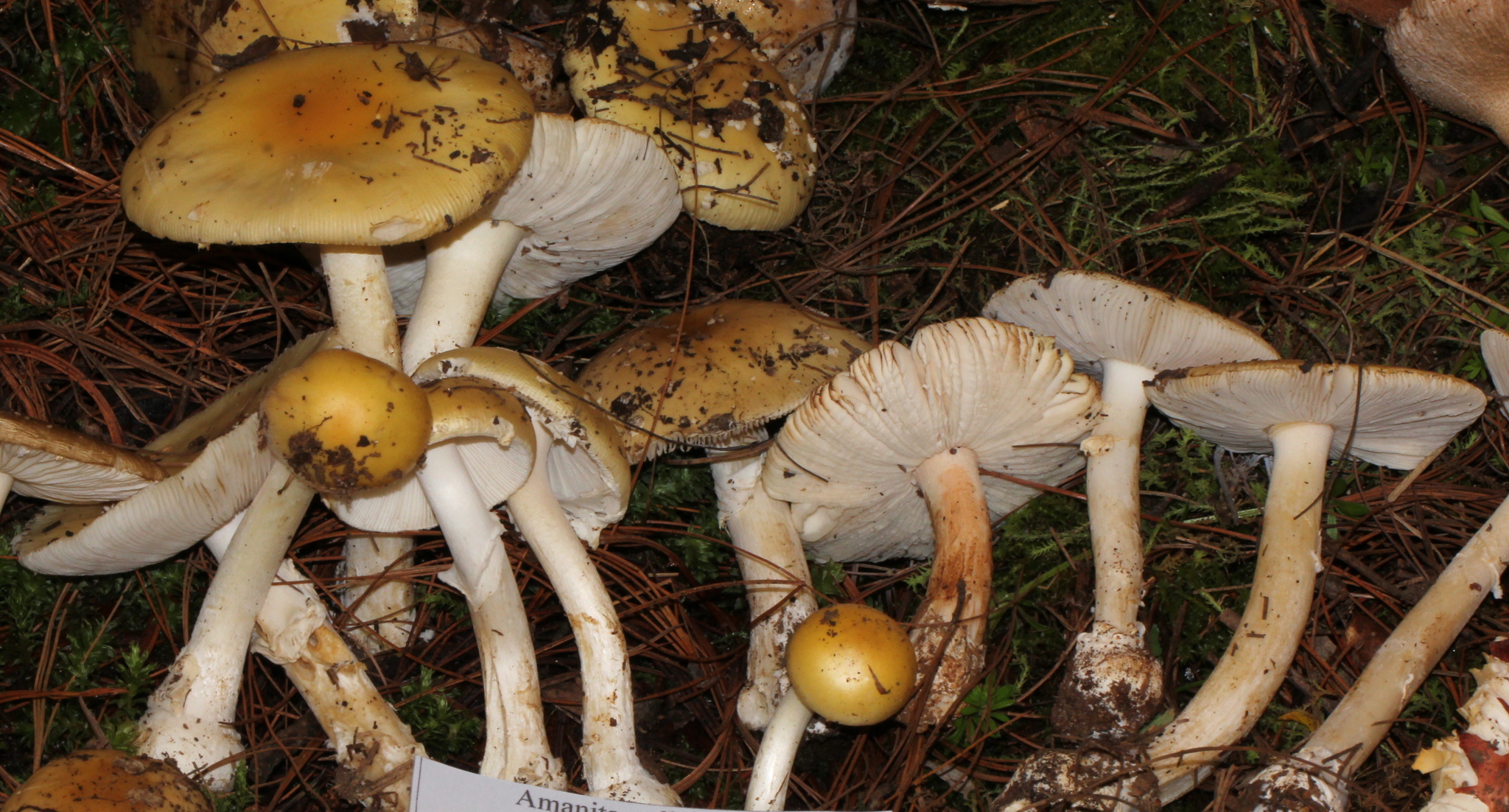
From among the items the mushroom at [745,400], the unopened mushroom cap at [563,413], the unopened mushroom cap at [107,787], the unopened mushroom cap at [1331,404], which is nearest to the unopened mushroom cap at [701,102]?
the mushroom at [745,400]

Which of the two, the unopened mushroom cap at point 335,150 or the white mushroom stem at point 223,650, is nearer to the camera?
the unopened mushroom cap at point 335,150

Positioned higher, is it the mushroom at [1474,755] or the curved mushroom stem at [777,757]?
the mushroom at [1474,755]

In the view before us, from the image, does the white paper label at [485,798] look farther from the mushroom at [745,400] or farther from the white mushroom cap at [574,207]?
the white mushroom cap at [574,207]

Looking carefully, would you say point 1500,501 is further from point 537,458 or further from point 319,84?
point 319,84

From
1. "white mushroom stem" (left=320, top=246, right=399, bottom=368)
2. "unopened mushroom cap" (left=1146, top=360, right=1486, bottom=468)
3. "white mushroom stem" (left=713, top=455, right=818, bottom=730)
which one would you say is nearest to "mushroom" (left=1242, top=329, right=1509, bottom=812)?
"unopened mushroom cap" (left=1146, top=360, right=1486, bottom=468)

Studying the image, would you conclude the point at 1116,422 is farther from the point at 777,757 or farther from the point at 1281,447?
the point at 777,757

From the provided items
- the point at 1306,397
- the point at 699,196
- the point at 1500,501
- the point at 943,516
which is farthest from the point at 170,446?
the point at 1500,501

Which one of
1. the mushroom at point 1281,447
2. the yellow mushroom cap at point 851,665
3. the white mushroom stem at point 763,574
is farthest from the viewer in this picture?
the white mushroom stem at point 763,574
